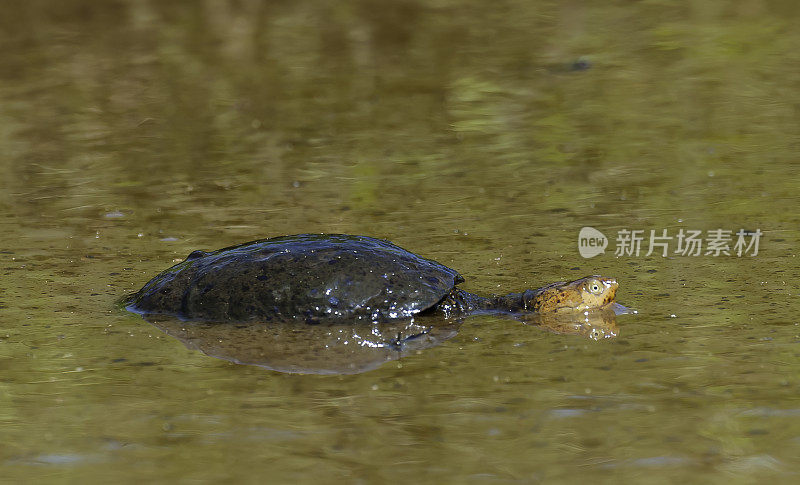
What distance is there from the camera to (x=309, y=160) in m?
7.95

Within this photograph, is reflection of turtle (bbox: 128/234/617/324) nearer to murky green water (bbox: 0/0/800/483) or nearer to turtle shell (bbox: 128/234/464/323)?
turtle shell (bbox: 128/234/464/323)

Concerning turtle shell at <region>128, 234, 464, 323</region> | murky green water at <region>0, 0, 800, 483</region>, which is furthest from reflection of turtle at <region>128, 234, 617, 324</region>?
murky green water at <region>0, 0, 800, 483</region>

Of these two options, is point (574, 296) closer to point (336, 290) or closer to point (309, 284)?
point (336, 290)

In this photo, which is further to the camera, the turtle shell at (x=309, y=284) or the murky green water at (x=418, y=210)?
the turtle shell at (x=309, y=284)

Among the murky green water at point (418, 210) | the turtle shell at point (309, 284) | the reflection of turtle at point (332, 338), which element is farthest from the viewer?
the turtle shell at point (309, 284)

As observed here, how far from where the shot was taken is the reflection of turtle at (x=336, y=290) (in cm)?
479

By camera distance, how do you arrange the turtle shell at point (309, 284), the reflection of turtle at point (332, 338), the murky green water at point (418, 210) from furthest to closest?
the turtle shell at point (309, 284), the reflection of turtle at point (332, 338), the murky green water at point (418, 210)

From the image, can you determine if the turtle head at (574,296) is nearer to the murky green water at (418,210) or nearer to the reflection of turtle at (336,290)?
the reflection of turtle at (336,290)

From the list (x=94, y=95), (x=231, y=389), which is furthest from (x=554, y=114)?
(x=231, y=389)

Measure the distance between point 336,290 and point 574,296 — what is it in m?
1.06

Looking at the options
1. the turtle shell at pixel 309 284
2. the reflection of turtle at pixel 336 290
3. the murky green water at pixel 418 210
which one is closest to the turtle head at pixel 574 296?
the reflection of turtle at pixel 336 290

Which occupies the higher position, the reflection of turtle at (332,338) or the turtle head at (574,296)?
the turtle head at (574,296)

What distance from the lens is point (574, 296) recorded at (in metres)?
4.86

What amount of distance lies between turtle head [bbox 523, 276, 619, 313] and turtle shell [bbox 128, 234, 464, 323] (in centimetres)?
38
